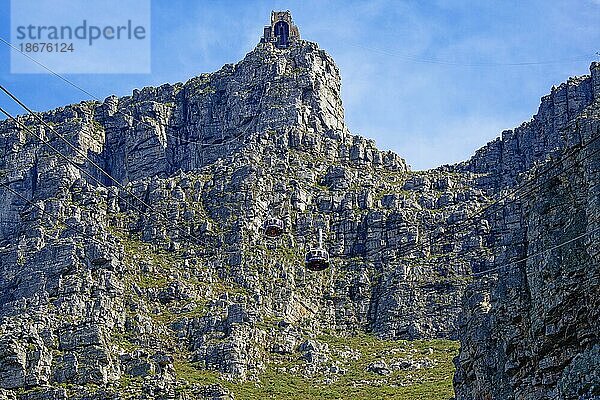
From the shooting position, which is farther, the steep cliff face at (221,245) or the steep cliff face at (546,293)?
the steep cliff face at (221,245)

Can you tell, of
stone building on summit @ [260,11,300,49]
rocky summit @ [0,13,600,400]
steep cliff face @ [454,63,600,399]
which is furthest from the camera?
stone building on summit @ [260,11,300,49]

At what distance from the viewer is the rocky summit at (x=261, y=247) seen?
10075 centimetres

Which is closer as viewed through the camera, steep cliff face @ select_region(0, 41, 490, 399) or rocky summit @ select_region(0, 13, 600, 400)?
rocky summit @ select_region(0, 13, 600, 400)

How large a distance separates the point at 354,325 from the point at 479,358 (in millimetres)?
62744

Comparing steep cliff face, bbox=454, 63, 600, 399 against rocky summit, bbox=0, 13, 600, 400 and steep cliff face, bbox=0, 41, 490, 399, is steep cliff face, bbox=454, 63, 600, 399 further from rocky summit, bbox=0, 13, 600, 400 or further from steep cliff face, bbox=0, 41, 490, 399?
steep cliff face, bbox=0, 41, 490, 399

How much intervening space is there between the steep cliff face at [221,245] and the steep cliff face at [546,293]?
1499 inches

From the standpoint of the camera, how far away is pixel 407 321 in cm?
12406

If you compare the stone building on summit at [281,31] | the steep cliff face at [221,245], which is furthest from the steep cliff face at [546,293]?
the stone building on summit at [281,31]

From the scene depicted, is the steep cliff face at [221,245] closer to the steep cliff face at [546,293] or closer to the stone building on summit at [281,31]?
the stone building on summit at [281,31]

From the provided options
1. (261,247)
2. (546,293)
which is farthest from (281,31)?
(546,293)

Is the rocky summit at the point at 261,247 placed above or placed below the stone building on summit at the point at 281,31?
below

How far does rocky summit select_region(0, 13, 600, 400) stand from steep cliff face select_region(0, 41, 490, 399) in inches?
10.1

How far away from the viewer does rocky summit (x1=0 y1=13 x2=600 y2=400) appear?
100750 millimetres

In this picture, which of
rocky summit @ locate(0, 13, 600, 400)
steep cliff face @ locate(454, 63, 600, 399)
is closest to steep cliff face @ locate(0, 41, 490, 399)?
rocky summit @ locate(0, 13, 600, 400)
